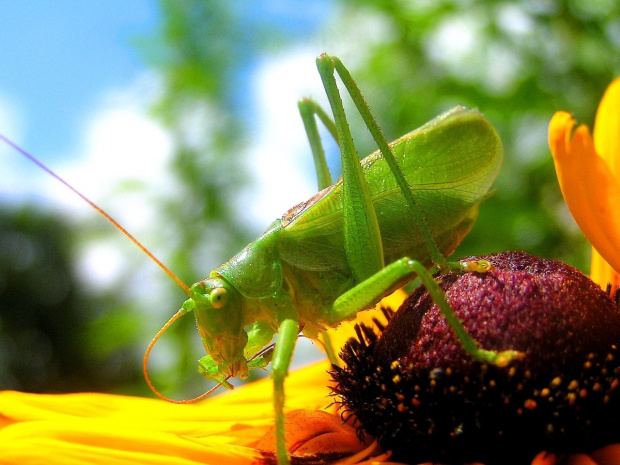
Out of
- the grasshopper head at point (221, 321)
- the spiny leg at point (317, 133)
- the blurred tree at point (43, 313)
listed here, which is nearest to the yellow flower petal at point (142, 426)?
the grasshopper head at point (221, 321)

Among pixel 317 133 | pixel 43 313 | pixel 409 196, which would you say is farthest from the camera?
pixel 43 313

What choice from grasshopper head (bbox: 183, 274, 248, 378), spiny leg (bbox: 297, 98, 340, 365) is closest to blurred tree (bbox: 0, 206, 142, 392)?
spiny leg (bbox: 297, 98, 340, 365)

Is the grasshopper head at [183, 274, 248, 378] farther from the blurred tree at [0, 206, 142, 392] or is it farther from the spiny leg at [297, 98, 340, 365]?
the blurred tree at [0, 206, 142, 392]

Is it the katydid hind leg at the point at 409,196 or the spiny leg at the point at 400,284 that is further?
the katydid hind leg at the point at 409,196

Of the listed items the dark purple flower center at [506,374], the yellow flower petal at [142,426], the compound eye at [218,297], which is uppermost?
the compound eye at [218,297]

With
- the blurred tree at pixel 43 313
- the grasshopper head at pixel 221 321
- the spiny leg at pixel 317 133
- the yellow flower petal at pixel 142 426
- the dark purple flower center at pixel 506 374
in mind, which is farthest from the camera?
the blurred tree at pixel 43 313

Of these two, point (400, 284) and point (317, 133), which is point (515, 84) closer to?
point (317, 133)

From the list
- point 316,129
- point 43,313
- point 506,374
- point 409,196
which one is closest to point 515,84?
point 316,129

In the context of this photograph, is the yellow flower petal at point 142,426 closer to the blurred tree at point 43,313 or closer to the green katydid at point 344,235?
the green katydid at point 344,235
